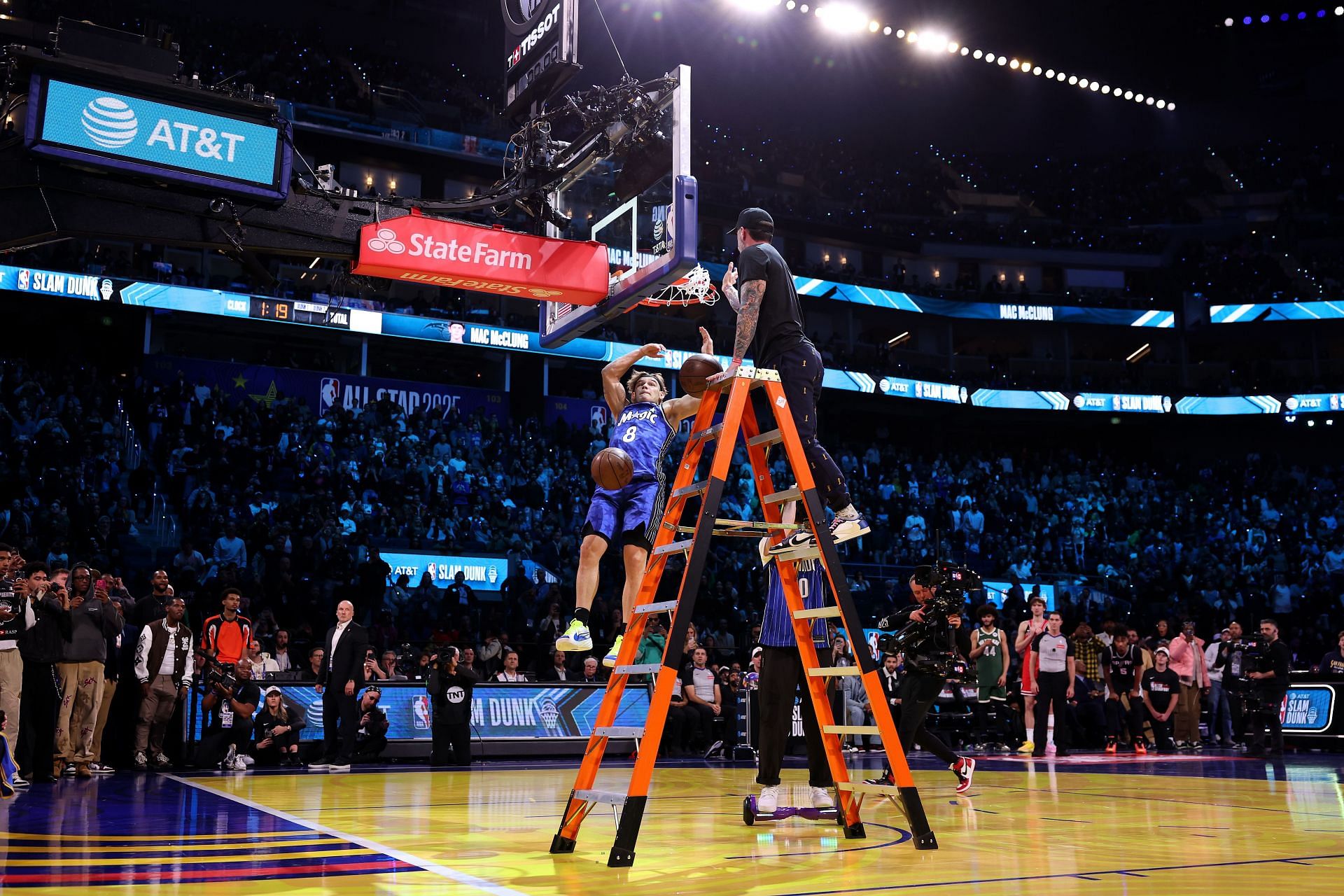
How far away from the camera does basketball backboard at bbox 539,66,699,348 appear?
31.4 feet

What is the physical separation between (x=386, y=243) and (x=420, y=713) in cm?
741

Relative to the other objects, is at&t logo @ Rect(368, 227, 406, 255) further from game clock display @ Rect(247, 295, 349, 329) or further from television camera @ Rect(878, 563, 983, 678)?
game clock display @ Rect(247, 295, 349, 329)

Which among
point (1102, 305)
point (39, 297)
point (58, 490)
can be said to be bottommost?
point (58, 490)

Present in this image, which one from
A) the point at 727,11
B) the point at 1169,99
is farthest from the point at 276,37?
the point at 1169,99

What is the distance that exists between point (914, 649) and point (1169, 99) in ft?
146

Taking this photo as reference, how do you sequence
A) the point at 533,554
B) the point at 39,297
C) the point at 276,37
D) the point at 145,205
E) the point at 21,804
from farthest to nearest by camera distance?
the point at 276,37
the point at 39,297
the point at 533,554
the point at 145,205
the point at 21,804

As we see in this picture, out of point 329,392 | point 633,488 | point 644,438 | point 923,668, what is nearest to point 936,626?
point 923,668

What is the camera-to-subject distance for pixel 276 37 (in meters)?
34.4

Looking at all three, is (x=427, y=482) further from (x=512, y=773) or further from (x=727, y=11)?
(x=727, y=11)

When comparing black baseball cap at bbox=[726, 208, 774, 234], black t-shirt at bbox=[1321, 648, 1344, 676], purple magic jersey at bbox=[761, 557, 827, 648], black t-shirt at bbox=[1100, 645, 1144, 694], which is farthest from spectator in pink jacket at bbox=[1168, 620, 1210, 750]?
black baseball cap at bbox=[726, 208, 774, 234]

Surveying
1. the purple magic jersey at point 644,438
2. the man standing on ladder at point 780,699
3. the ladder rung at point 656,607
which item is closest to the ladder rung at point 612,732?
the ladder rung at point 656,607

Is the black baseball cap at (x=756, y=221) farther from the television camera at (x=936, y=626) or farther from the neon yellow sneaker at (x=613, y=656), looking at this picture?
the television camera at (x=936, y=626)

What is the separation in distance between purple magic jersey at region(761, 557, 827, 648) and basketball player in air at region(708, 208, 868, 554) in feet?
2.30

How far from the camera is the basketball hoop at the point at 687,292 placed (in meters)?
10.1
